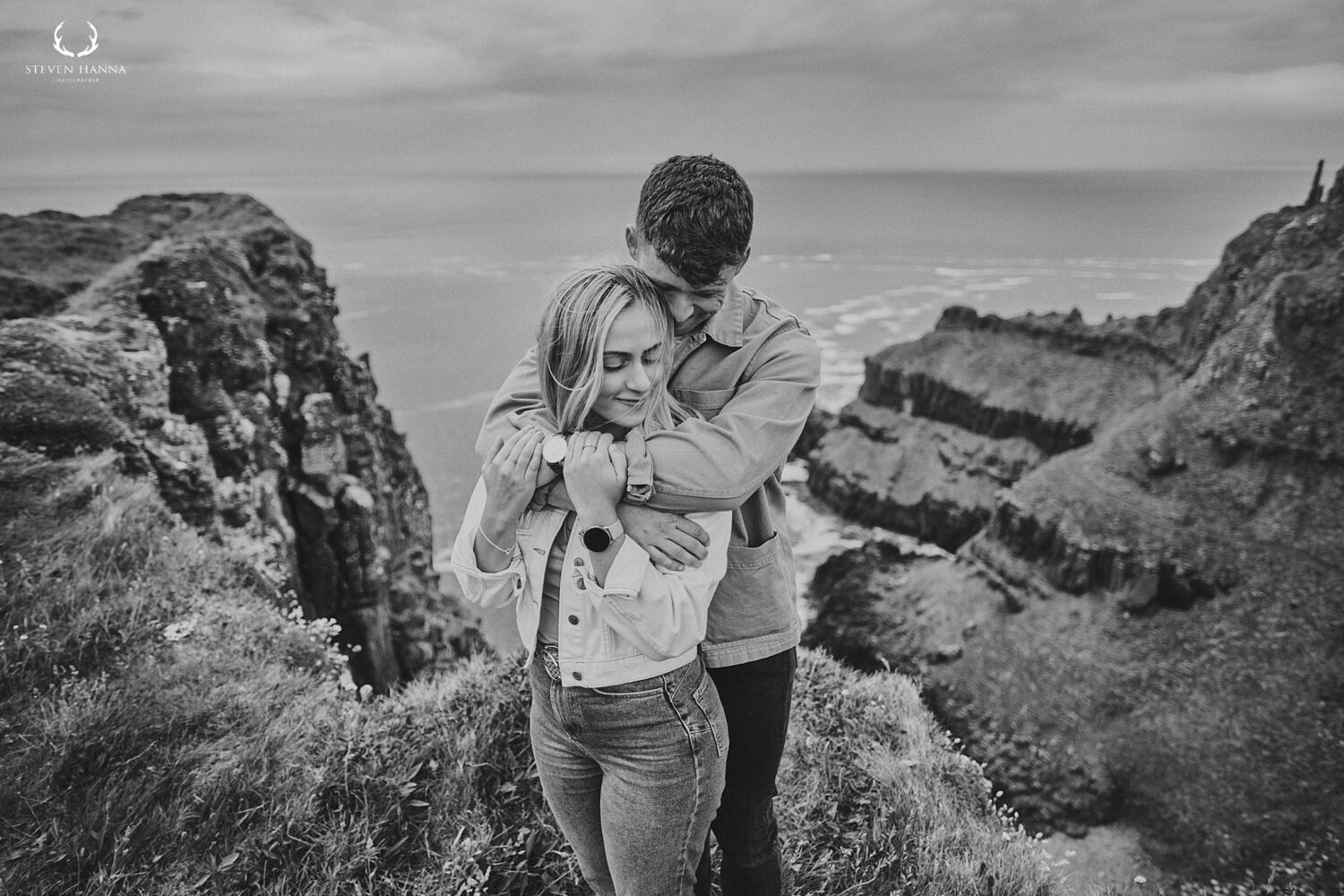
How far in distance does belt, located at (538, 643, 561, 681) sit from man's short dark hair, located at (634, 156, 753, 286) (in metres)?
1.74

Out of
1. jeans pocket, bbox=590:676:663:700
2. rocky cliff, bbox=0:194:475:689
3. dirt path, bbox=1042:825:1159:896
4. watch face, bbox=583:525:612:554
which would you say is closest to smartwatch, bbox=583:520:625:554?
watch face, bbox=583:525:612:554

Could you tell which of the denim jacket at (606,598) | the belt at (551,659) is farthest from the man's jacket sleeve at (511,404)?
the belt at (551,659)

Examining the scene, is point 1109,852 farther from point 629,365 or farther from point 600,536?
point 629,365

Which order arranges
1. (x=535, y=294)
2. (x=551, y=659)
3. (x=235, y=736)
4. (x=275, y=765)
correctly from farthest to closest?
(x=535, y=294) → (x=235, y=736) → (x=275, y=765) → (x=551, y=659)

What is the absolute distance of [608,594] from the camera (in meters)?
2.87

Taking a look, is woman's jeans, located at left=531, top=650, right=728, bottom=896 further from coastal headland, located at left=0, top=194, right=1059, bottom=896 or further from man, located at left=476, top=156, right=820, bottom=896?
coastal headland, located at left=0, top=194, right=1059, bottom=896

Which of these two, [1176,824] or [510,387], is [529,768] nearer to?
[510,387]

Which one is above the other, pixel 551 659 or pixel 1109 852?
pixel 551 659

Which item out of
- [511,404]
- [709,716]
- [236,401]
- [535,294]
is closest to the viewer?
[709,716]

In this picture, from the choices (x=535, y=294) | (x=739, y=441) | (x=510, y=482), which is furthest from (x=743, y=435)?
(x=535, y=294)

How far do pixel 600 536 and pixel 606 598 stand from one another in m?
0.24

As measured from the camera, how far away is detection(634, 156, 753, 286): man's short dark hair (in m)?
2.94

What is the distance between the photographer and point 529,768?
19.4ft

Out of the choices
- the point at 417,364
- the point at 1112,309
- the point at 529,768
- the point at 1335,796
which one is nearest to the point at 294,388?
the point at 529,768
